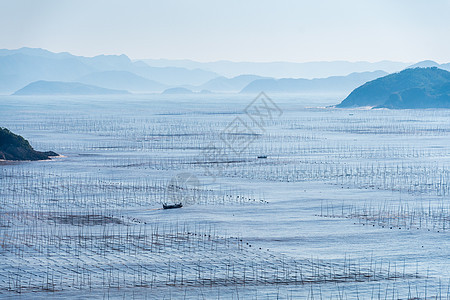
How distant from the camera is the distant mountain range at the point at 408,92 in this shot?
16488 cm

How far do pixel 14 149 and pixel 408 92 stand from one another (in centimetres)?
13514

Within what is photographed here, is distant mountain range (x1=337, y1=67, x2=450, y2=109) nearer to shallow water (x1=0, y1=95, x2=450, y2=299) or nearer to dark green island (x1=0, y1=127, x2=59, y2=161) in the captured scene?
shallow water (x1=0, y1=95, x2=450, y2=299)

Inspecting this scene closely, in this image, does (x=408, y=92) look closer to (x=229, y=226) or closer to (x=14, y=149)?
(x=14, y=149)

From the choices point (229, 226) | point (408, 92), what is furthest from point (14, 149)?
point (408, 92)

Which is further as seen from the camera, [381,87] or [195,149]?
[381,87]

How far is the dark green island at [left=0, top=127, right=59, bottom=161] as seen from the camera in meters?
53.6

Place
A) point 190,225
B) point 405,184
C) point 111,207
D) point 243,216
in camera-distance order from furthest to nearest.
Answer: point 405,184 → point 111,207 → point 243,216 → point 190,225

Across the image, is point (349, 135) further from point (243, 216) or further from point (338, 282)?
point (338, 282)

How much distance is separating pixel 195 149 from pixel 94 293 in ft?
138

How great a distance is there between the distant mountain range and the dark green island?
126m

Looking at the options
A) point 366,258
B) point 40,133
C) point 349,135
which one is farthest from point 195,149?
point 366,258

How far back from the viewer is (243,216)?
31.9 meters

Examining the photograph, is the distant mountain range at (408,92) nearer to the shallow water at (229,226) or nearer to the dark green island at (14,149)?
the shallow water at (229,226)

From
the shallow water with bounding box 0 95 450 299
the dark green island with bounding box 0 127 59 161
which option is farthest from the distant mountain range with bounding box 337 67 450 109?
the dark green island with bounding box 0 127 59 161
